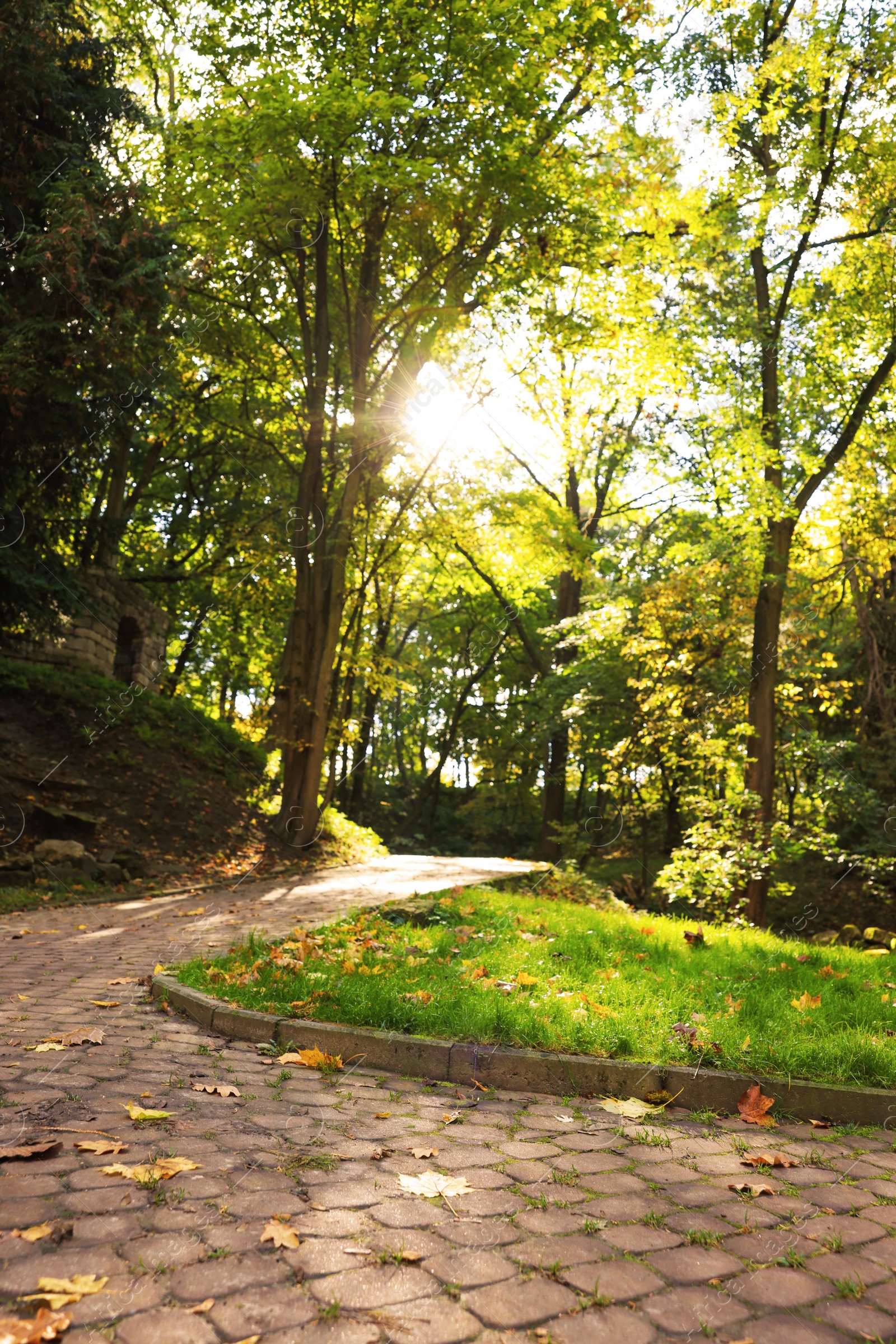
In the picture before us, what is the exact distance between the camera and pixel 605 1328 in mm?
2312

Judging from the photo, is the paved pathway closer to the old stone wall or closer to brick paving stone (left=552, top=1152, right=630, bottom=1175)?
brick paving stone (left=552, top=1152, right=630, bottom=1175)

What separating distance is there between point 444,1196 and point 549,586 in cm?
3016

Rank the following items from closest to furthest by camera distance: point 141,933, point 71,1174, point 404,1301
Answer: point 404,1301
point 71,1174
point 141,933

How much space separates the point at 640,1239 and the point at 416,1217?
2.28 ft

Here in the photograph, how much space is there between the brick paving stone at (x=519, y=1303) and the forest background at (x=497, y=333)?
10.4m

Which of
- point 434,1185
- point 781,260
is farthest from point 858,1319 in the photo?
point 781,260

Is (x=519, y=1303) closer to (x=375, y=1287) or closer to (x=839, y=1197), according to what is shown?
(x=375, y=1287)

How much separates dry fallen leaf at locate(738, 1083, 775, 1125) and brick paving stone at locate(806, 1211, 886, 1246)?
1.04 meters

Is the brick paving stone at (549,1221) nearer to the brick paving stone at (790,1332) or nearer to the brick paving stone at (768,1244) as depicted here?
the brick paving stone at (768,1244)

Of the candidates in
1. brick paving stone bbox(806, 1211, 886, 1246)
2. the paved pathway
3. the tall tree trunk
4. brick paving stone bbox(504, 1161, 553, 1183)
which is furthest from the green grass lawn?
the tall tree trunk

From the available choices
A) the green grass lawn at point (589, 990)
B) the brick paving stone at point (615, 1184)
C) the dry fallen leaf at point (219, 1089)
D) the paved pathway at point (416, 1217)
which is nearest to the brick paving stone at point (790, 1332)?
the paved pathway at point (416, 1217)

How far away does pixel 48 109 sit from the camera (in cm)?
1238

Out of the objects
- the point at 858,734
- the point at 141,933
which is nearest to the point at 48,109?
the point at 141,933

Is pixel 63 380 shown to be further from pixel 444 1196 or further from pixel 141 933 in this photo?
pixel 444 1196
